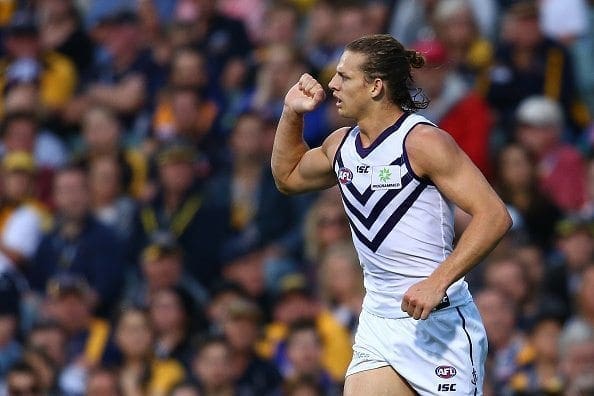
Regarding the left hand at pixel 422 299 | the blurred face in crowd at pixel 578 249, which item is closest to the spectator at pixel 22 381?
the blurred face in crowd at pixel 578 249

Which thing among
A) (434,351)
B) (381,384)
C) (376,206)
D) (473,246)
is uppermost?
(376,206)

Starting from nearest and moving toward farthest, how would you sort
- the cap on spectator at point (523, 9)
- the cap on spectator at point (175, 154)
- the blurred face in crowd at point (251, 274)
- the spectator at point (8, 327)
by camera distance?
the spectator at point (8, 327) < the blurred face in crowd at point (251, 274) < the cap on spectator at point (523, 9) < the cap on spectator at point (175, 154)

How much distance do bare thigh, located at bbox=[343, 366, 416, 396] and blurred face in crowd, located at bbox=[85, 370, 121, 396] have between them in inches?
173

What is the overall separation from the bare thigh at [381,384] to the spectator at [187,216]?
5.34 metres

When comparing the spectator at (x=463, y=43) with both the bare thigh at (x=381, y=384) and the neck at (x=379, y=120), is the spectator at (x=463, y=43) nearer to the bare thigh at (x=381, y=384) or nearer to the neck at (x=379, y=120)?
the neck at (x=379, y=120)

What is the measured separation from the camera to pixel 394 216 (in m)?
6.41

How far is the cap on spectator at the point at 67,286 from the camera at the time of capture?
38.5ft

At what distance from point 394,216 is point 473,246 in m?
0.41

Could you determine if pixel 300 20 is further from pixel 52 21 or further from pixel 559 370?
pixel 559 370

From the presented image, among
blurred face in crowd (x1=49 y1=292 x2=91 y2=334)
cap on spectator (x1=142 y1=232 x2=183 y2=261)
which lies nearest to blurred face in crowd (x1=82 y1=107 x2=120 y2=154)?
cap on spectator (x1=142 y1=232 x2=183 y2=261)

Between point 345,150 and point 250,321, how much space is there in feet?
13.5

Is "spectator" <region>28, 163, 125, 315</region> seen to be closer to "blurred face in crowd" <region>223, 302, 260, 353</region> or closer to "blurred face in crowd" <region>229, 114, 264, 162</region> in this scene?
"blurred face in crowd" <region>229, 114, 264, 162</region>

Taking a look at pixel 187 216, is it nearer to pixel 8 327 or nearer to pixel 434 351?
pixel 8 327

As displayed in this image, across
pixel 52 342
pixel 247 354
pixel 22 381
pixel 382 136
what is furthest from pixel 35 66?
pixel 382 136
